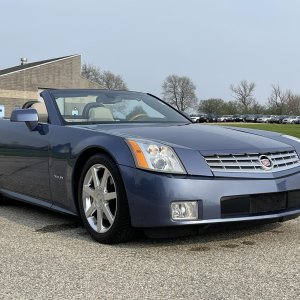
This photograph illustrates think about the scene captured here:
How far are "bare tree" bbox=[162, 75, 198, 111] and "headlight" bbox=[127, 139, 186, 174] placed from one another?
93973 millimetres

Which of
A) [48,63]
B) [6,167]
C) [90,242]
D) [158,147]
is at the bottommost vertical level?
[90,242]

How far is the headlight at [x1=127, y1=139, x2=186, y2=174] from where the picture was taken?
3.72 meters

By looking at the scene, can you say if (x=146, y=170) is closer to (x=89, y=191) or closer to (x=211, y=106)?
(x=89, y=191)

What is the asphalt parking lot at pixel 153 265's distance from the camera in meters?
2.96

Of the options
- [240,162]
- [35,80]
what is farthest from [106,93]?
Answer: [35,80]

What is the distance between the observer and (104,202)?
408 centimetres

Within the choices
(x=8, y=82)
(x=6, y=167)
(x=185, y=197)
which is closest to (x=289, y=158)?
(x=185, y=197)

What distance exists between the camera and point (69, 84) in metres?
54.1

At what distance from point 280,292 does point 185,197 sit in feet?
3.28

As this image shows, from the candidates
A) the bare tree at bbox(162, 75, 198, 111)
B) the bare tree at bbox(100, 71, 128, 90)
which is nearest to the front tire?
Result: the bare tree at bbox(100, 71, 128, 90)

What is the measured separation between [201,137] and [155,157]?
0.54 meters

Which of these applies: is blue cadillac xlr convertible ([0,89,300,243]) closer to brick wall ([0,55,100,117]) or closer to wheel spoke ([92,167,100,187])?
wheel spoke ([92,167,100,187])

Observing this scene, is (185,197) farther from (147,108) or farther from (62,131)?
(147,108)

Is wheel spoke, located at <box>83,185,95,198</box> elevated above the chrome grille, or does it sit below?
below
